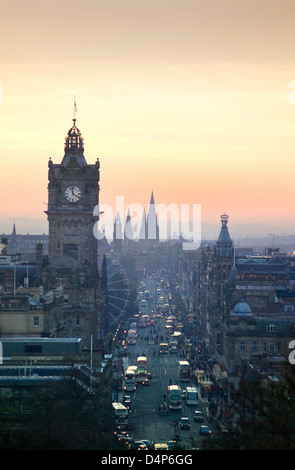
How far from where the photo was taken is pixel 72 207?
470 ft

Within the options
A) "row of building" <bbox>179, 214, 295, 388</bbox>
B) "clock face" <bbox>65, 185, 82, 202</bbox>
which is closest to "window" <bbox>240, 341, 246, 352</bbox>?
"row of building" <bbox>179, 214, 295, 388</bbox>

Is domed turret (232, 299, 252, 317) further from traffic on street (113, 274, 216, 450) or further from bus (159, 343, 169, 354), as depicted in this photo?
bus (159, 343, 169, 354)

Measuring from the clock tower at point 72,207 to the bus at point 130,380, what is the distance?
20.0 metres

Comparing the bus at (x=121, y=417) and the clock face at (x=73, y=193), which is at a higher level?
the clock face at (x=73, y=193)

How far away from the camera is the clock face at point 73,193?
143175mm

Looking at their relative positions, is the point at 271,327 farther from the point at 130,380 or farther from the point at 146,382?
the point at 130,380

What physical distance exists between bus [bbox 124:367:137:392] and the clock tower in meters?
20.0


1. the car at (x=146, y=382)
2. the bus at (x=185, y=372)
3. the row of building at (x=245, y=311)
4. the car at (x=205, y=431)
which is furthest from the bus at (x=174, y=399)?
the bus at (x=185, y=372)

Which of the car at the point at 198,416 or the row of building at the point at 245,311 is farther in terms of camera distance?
the row of building at the point at 245,311

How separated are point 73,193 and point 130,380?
34371 mm

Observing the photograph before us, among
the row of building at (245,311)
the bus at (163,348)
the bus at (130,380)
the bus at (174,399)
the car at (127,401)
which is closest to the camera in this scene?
the bus at (174,399)

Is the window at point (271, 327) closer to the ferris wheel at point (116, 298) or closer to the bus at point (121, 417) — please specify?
the bus at point (121, 417)
